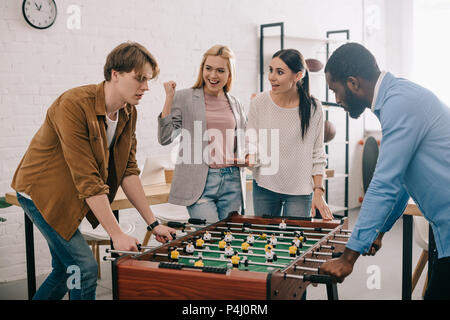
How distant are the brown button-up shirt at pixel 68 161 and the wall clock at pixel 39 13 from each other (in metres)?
1.86

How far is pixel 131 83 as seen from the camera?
5.96 feet

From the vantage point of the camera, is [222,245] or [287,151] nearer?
[222,245]

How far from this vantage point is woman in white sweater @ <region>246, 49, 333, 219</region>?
2537 mm

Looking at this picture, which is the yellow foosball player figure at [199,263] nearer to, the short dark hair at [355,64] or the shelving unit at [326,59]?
the short dark hair at [355,64]

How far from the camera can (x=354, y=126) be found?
6.29 metres

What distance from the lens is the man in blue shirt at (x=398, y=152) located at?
1.38 m

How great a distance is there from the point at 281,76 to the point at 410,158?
1.24 metres

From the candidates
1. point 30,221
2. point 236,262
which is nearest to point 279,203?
point 236,262

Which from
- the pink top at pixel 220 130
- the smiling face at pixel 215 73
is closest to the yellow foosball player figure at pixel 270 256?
the pink top at pixel 220 130

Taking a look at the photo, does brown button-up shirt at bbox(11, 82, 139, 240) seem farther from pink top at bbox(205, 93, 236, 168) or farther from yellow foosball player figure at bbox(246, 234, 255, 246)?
pink top at bbox(205, 93, 236, 168)

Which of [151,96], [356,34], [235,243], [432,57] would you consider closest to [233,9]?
[151,96]

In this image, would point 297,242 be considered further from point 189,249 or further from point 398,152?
point 398,152

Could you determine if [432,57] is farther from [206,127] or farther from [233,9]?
[206,127]

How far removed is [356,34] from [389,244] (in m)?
3.01
